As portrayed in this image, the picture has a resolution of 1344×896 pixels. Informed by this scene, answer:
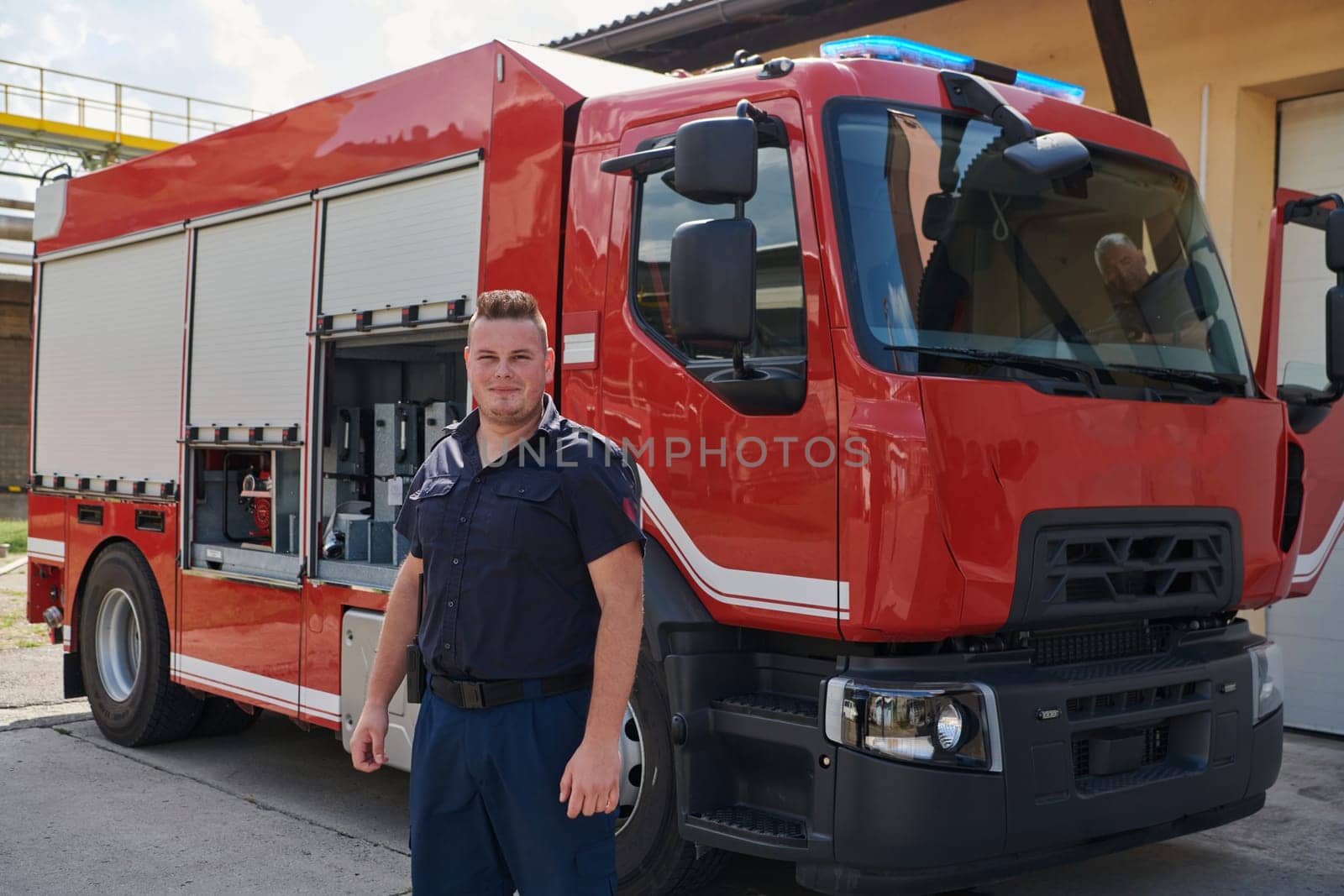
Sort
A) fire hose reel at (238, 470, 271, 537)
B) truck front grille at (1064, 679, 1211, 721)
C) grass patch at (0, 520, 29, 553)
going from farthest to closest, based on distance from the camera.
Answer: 1. grass patch at (0, 520, 29, 553)
2. fire hose reel at (238, 470, 271, 537)
3. truck front grille at (1064, 679, 1211, 721)

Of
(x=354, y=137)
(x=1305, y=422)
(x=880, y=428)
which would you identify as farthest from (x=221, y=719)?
(x=1305, y=422)

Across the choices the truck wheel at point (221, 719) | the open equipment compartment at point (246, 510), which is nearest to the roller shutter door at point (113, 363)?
the open equipment compartment at point (246, 510)

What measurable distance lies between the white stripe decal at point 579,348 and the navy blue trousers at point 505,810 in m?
1.75

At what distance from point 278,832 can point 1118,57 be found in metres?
5.37

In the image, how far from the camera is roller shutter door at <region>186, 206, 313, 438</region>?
5723mm

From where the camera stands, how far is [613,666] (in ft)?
8.66

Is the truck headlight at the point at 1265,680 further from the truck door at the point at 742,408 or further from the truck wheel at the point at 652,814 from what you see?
the truck wheel at the point at 652,814

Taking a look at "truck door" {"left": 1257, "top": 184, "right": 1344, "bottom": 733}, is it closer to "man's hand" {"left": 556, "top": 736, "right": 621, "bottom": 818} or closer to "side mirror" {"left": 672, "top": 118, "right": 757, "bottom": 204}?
"side mirror" {"left": 672, "top": 118, "right": 757, "bottom": 204}

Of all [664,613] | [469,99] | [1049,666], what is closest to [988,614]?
[1049,666]

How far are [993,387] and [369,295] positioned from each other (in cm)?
270

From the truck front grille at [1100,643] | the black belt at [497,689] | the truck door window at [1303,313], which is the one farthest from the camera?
the truck door window at [1303,313]

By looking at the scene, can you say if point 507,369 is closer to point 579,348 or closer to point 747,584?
point 747,584

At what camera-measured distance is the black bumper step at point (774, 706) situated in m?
3.70

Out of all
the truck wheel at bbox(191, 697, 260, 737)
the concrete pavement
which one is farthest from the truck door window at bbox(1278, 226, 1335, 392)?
the truck wheel at bbox(191, 697, 260, 737)
